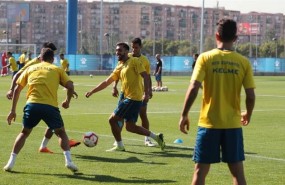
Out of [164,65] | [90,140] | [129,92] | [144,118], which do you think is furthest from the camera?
[164,65]

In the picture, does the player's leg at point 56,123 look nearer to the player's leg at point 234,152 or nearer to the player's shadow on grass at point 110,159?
the player's shadow on grass at point 110,159

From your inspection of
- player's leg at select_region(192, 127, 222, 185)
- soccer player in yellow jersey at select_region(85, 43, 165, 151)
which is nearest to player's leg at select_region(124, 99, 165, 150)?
soccer player in yellow jersey at select_region(85, 43, 165, 151)

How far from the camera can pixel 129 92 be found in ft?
44.6

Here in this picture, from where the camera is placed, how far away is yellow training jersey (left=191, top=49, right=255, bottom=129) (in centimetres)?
785

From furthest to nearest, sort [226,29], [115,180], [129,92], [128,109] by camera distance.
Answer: [129,92] < [128,109] < [115,180] < [226,29]

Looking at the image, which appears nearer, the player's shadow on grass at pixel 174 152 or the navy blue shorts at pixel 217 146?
the navy blue shorts at pixel 217 146

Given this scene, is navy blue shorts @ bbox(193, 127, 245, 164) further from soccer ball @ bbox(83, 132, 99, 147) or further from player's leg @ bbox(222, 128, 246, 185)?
soccer ball @ bbox(83, 132, 99, 147)

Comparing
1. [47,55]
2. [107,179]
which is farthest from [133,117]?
[107,179]

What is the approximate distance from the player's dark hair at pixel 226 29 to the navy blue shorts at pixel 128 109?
5778 mm

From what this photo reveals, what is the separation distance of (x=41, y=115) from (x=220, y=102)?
3732 millimetres

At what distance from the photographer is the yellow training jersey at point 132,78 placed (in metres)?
13.6

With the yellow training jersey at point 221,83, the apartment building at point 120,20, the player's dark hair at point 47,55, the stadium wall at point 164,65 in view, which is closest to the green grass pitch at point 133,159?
the player's dark hair at point 47,55

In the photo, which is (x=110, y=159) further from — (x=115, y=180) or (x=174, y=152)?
(x=115, y=180)

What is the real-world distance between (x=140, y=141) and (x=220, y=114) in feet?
24.9
